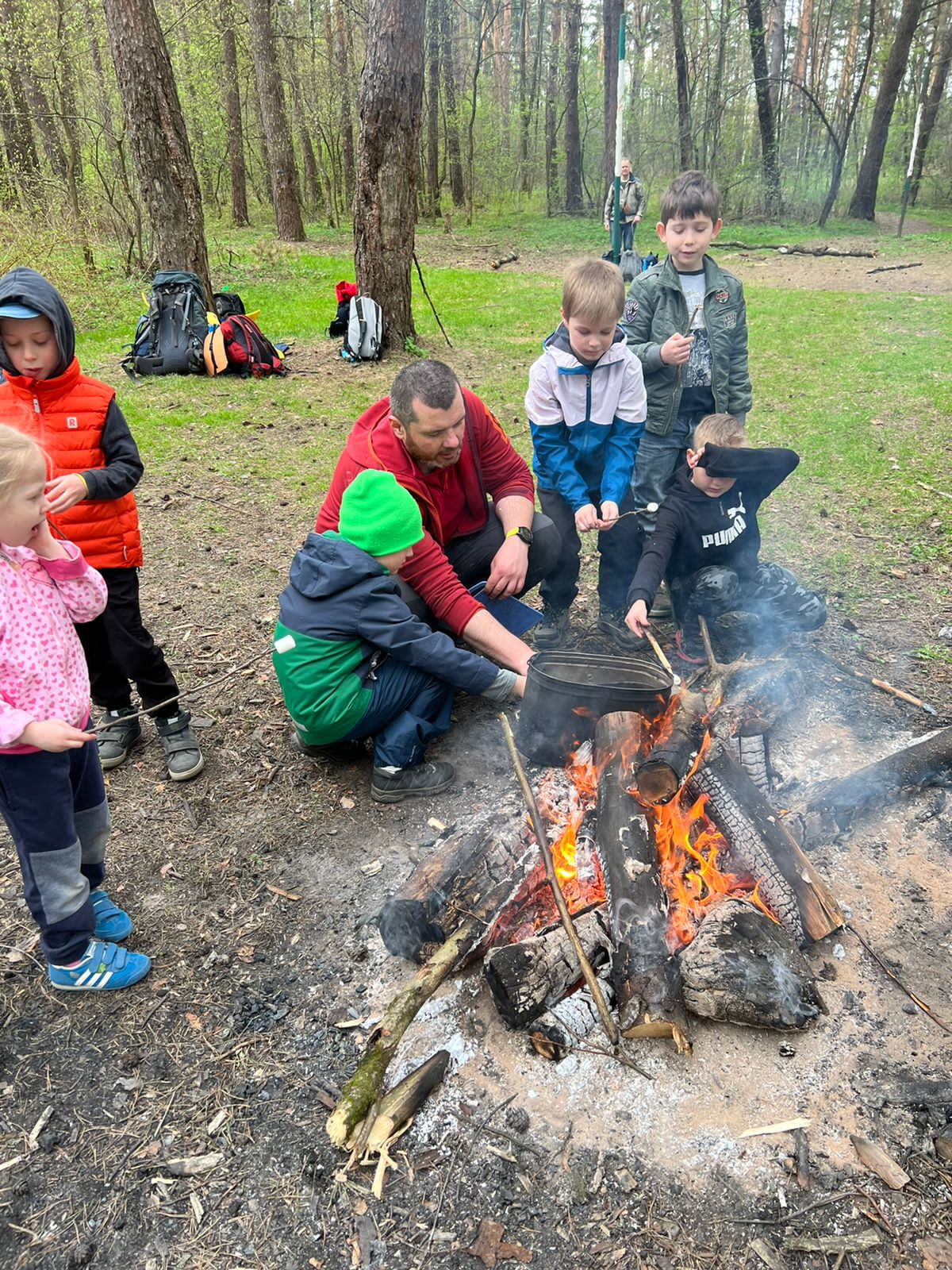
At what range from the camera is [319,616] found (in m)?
3.15

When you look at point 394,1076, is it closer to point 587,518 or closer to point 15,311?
point 587,518

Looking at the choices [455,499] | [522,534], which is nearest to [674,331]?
[522,534]

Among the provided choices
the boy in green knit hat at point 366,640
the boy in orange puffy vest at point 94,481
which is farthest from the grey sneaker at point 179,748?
the boy in green knit hat at point 366,640

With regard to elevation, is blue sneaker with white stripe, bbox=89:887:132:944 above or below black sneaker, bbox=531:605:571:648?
below

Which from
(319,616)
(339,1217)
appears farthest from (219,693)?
(339,1217)

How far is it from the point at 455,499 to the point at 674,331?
5.19 feet

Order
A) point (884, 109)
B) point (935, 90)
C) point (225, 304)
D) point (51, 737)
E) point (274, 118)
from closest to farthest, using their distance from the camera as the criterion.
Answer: point (51, 737) < point (225, 304) < point (274, 118) < point (884, 109) < point (935, 90)

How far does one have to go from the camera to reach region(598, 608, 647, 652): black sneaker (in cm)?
427

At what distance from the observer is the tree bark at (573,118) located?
2481 cm

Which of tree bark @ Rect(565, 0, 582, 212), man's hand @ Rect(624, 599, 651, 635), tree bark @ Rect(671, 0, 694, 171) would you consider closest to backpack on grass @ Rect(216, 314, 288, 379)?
man's hand @ Rect(624, 599, 651, 635)

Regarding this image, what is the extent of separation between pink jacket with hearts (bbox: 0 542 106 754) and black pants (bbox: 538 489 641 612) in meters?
2.44

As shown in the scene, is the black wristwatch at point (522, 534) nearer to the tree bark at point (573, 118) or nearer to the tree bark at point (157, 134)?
the tree bark at point (157, 134)

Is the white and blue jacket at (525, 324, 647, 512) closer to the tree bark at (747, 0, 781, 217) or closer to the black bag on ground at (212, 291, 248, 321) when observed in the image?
the black bag on ground at (212, 291, 248, 321)

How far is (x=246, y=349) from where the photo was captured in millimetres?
9656
